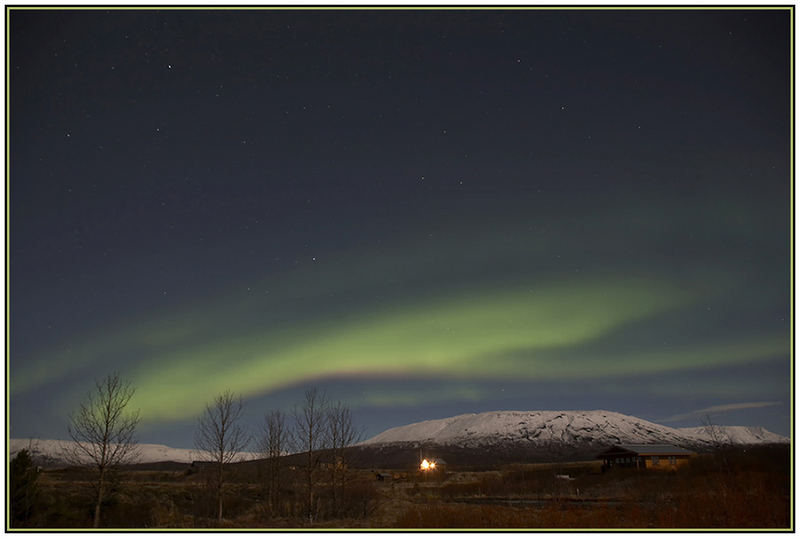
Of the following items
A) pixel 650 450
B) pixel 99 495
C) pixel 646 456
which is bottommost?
pixel 646 456

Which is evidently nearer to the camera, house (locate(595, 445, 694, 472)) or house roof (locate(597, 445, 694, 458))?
house (locate(595, 445, 694, 472))

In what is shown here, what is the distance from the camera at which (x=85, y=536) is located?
1719 centimetres

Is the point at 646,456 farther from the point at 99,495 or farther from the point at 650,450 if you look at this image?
the point at 99,495

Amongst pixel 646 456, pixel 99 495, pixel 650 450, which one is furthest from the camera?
pixel 650 450

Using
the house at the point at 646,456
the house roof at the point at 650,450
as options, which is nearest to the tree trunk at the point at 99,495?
the house at the point at 646,456

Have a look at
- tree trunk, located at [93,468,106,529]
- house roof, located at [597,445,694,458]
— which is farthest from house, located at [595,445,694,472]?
tree trunk, located at [93,468,106,529]

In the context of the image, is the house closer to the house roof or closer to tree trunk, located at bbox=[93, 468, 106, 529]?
the house roof

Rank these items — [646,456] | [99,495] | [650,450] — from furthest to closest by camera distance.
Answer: [650,450] < [646,456] < [99,495]

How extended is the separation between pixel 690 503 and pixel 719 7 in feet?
61.8

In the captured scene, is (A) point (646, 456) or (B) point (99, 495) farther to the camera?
(A) point (646, 456)

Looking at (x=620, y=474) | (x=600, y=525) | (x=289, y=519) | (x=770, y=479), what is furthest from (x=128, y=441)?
(x=620, y=474)

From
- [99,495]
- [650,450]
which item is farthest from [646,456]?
[99,495]

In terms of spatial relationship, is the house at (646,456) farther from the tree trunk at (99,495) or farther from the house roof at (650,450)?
the tree trunk at (99,495)

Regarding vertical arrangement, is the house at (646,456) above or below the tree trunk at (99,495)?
below
